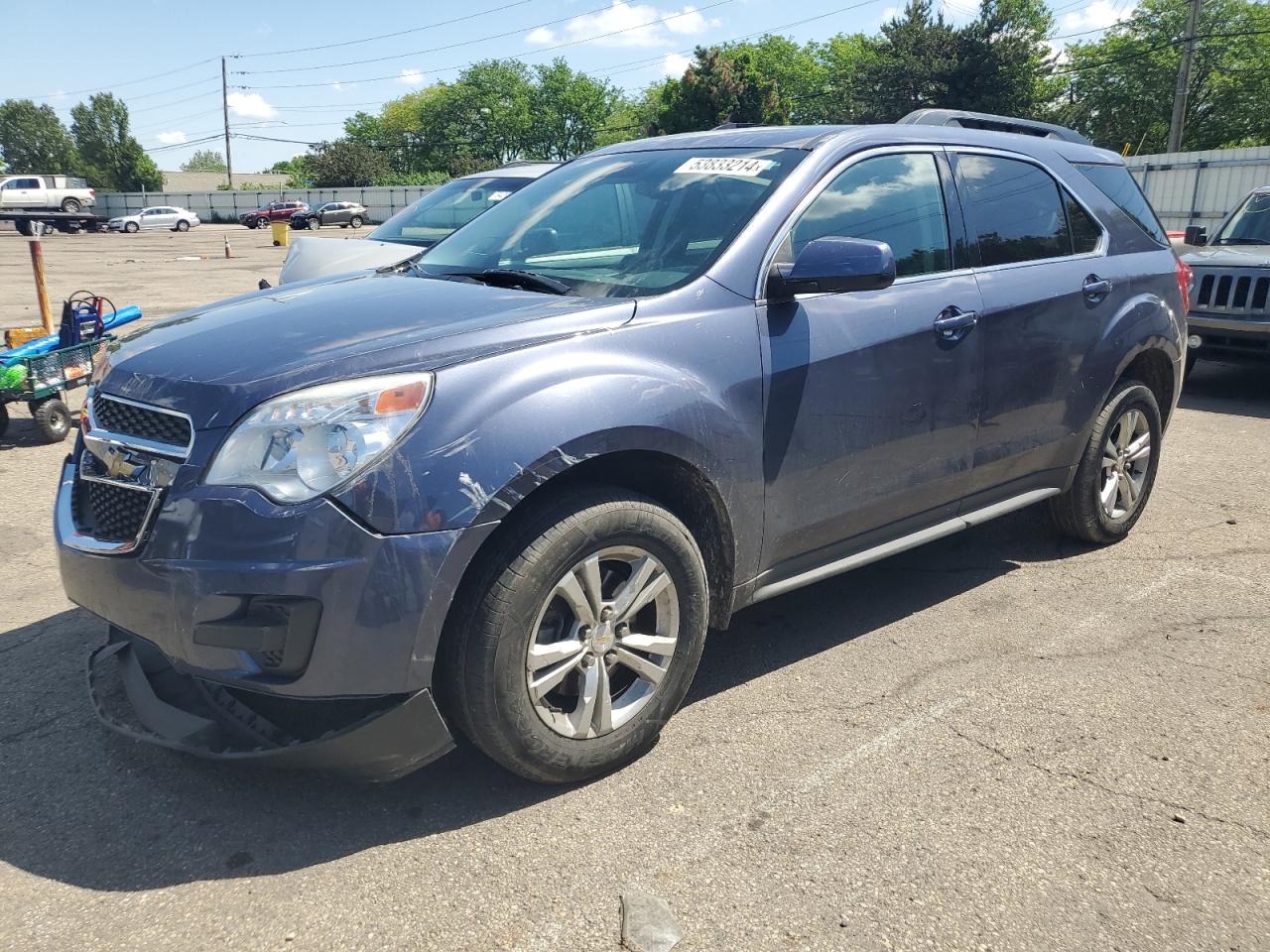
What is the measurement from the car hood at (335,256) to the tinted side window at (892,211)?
4.69m

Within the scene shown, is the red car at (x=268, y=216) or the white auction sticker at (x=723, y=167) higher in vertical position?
the white auction sticker at (x=723, y=167)

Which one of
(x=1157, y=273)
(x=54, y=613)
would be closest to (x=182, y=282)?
(x=54, y=613)

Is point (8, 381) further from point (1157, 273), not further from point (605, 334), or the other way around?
point (1157, 273)

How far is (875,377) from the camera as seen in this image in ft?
11.4

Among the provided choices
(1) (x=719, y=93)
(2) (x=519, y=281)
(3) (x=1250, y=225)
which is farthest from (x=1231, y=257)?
(1) (x=719, y=93)

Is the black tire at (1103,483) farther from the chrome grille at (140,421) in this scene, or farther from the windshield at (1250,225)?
the windshield at (1250,225)

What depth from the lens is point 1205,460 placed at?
6824 millimetres

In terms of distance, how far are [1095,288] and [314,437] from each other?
339 cm

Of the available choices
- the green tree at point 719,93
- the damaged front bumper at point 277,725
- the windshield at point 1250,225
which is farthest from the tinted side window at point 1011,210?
the green tree at point 719,93

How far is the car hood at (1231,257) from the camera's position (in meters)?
8.59

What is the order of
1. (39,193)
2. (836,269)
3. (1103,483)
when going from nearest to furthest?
1. (836,269)
2. (1103,483)
3. (39,193)

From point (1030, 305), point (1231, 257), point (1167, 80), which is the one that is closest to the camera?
point (1030, 305)

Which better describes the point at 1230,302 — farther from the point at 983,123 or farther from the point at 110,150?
the point at 110,150

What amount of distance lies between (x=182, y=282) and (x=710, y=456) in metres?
19.7
